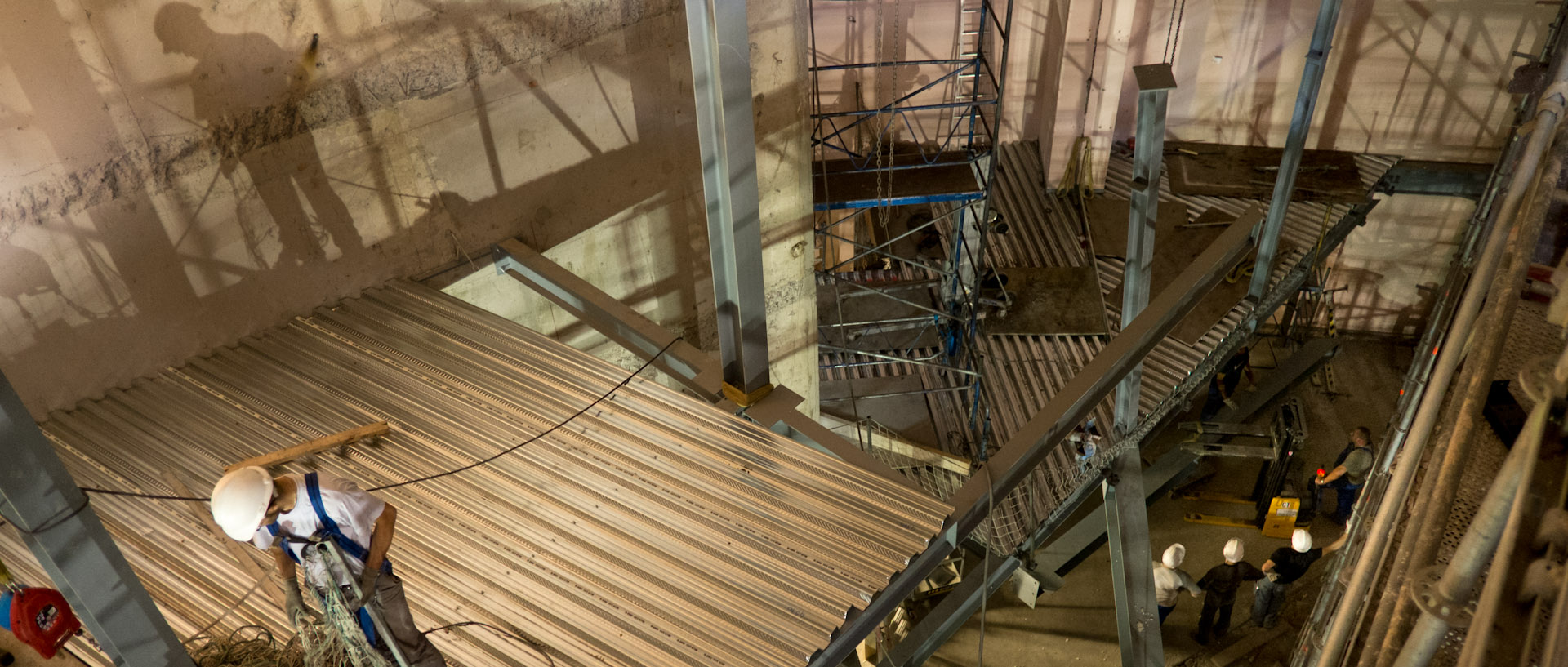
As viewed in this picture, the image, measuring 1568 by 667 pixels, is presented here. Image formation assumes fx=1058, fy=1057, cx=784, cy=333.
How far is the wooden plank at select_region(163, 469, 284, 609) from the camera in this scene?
722 cm

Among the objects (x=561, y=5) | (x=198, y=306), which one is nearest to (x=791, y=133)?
(x=561, y=5)

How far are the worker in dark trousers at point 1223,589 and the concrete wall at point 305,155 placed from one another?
27.8ft

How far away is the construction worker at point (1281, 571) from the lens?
14.8m

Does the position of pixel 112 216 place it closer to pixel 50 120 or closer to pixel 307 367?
pixel 50 120

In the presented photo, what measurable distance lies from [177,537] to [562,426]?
2855 millimetres

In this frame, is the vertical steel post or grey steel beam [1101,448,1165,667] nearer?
the vertical steel post

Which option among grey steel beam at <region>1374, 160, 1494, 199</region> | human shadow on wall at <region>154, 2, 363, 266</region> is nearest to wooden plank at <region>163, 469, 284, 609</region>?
human shadow on wall at <region>154, 2, 363, 266</region>

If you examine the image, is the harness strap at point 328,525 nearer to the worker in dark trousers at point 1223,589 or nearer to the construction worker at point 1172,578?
the construction worker at point 1172,578

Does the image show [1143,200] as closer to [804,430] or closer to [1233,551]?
[804,430]

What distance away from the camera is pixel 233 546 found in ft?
24.3

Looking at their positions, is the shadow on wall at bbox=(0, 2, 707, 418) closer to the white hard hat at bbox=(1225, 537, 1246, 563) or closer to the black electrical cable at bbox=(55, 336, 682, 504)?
the black electrical cable at bbox=(55, 336, 682, 504)

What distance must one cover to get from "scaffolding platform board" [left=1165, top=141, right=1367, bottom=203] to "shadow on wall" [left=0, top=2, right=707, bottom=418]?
12484mm

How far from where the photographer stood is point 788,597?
7.26 meters

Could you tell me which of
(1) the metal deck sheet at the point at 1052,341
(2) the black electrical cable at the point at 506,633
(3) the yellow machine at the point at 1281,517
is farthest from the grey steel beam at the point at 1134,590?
(2) the black electrical cable at the point at 506,633
